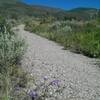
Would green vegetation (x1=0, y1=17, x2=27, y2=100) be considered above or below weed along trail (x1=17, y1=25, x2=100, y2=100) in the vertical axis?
above

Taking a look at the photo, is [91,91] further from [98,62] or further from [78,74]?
[98,62]

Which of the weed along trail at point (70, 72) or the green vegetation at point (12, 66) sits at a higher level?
the green vegetation at point (12, 66)

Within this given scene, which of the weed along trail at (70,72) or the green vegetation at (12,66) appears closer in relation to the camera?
the green vegetation at (12,66)

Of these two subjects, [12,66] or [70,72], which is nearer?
[12,66]

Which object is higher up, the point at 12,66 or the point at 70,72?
the point at 12,66

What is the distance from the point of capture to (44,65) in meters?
11.2

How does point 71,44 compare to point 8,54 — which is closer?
point 8,54

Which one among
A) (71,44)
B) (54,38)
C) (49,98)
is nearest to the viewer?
(49,98)

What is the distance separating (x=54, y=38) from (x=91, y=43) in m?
6.68

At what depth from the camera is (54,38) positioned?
870 inches

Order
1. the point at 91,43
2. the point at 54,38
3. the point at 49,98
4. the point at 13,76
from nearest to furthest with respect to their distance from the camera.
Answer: the point at 49,98, the point at 13,76, the point at 91,43, the point at 54,38

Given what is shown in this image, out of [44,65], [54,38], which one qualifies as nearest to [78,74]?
[44,65]

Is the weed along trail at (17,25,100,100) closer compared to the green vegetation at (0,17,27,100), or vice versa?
the green vegetation at (0,17,27,100)

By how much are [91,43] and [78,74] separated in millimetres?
5930
